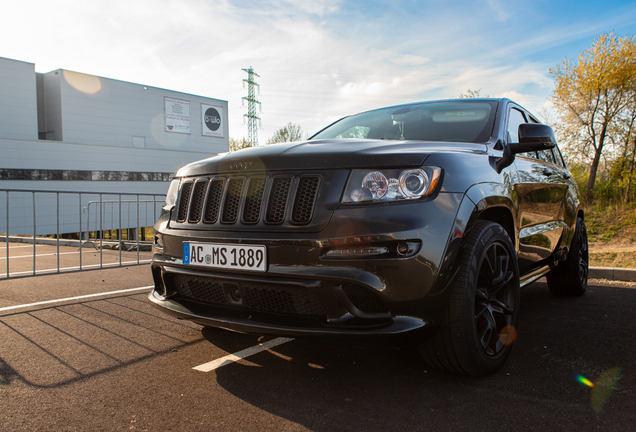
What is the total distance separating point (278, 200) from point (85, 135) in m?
39.1

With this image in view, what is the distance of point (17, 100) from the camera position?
30.8 m

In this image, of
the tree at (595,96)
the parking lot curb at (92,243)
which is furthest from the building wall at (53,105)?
the tree at (595,96)

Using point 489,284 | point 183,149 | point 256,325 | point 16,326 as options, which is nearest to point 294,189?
point 256,325

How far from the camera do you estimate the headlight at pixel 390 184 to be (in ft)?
6.90

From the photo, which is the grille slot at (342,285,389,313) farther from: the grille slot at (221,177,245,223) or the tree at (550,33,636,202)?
the tree at (550,33,636,202)

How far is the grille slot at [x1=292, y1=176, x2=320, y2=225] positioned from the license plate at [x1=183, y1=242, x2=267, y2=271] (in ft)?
0.76

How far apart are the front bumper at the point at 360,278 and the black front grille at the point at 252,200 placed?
107 millimetres

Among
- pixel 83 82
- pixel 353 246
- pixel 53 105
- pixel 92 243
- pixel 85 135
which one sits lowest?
pixel 92 243

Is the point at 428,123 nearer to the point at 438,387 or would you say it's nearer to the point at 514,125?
the point at 514,125

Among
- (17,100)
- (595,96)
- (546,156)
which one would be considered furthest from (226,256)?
(17,100)

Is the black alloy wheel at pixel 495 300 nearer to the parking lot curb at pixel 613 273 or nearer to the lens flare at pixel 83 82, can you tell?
the parking lot curb at pixel 613 273

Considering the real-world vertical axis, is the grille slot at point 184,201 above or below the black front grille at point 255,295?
above

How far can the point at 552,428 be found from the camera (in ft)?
6.17

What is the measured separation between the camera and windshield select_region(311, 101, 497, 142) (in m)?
3.13
